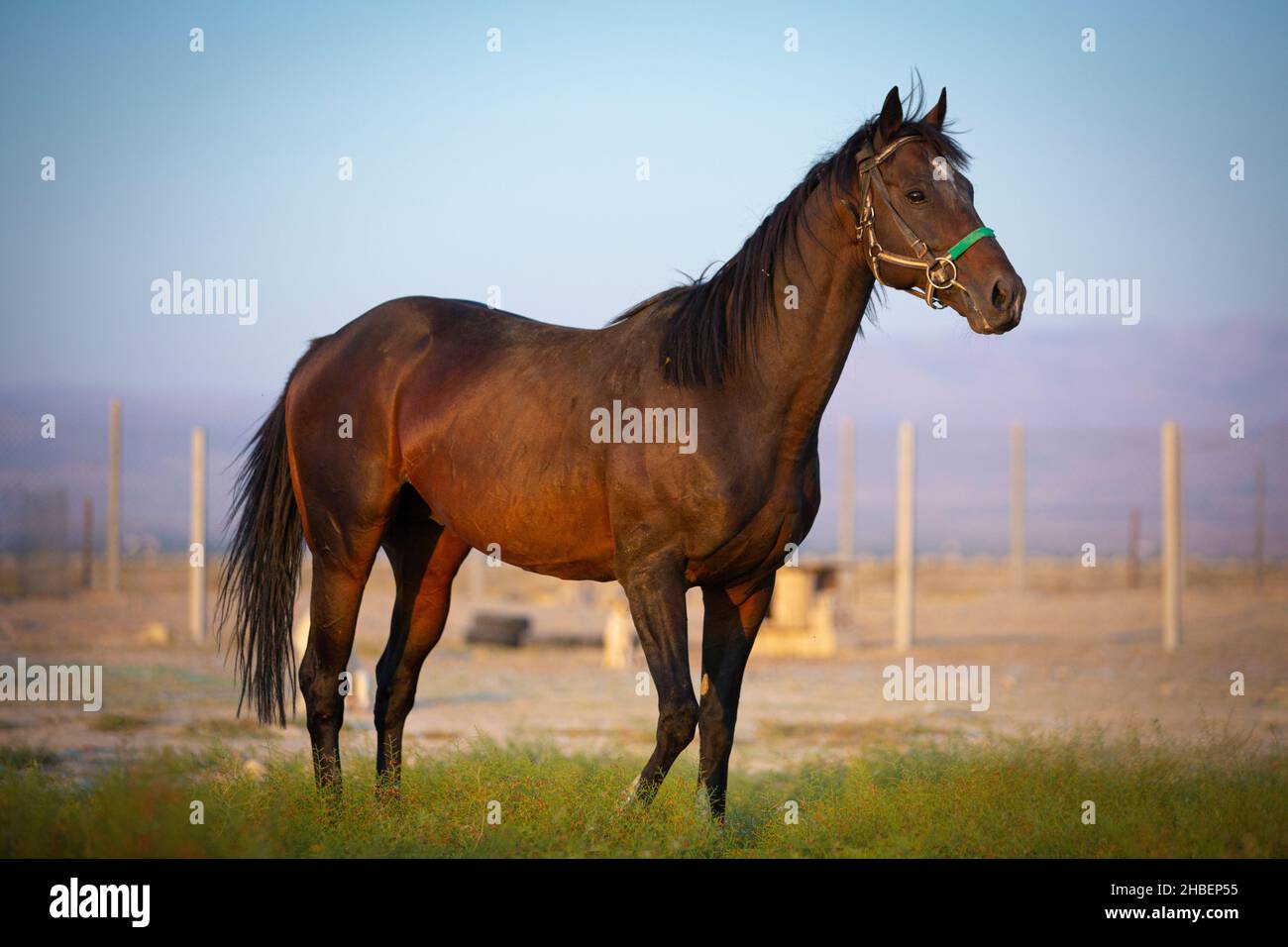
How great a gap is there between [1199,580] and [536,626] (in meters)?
22.0

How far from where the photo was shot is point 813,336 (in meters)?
4.85

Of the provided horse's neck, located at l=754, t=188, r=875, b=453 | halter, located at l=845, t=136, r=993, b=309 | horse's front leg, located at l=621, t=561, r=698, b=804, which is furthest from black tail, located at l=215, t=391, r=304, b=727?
halter, located at l=845, t=136, r=993, b=309

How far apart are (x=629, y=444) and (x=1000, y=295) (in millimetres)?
1546

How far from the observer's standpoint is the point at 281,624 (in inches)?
241

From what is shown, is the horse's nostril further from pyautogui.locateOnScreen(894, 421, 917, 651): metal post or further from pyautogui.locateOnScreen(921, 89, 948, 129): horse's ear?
pyautogui.locateOnScreen(894, 421, 917, 651): metal post

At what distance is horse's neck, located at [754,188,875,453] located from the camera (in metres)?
4.82

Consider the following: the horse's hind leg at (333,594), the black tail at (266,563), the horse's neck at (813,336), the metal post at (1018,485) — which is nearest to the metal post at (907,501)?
the metal post at (1018,485)

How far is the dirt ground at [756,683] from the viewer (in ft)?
30.2

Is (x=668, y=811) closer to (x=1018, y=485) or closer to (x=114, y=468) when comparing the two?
(x=114, y=468)

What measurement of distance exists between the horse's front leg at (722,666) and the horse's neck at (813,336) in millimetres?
750

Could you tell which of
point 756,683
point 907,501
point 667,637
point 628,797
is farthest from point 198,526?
point 667,637

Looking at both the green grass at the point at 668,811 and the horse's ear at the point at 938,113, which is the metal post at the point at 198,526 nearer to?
the green grass at the point at 668,811

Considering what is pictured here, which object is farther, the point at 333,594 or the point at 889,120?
the point at 333,594

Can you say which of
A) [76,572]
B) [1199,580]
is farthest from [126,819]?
[1199,580]
